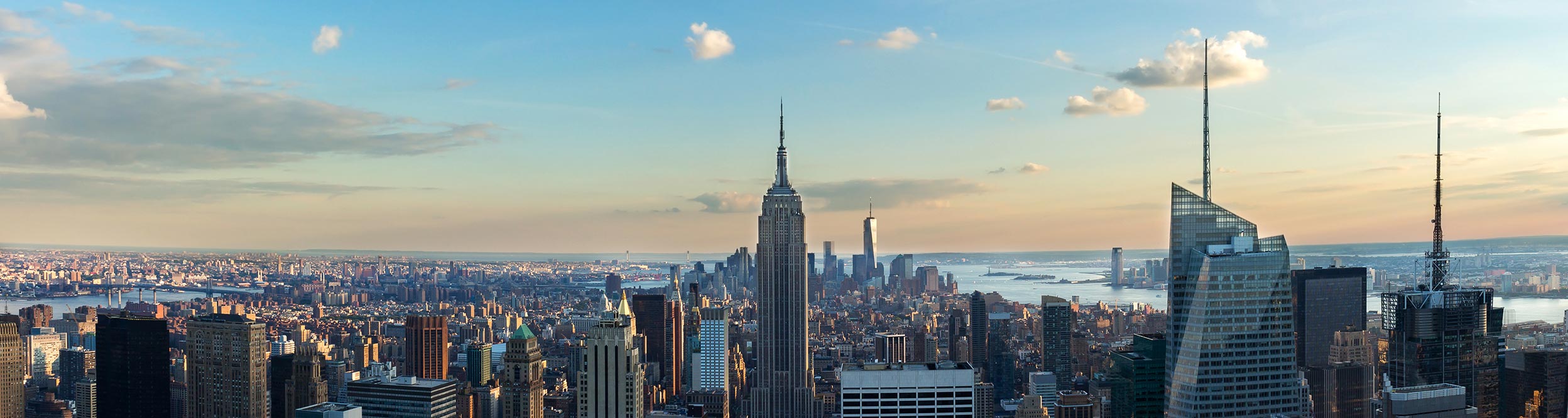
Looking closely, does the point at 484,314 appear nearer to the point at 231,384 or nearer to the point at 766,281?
the point at 766,281

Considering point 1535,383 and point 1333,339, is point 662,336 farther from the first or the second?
point 1535,383

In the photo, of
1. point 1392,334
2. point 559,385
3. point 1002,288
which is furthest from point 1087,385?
point 1002,288

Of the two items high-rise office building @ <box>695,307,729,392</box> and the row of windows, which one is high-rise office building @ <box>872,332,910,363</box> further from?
the row of windows

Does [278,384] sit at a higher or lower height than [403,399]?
lower

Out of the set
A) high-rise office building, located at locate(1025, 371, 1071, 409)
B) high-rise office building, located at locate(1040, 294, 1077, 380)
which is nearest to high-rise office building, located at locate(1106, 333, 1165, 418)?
high-rise office building, located at locate(1025, 371, 1071, 409)

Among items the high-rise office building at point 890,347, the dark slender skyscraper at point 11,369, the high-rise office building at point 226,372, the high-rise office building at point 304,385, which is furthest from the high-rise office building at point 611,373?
the high-rise office building at point 890,347

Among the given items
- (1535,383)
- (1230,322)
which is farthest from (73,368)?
(1535,383)
